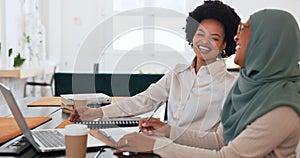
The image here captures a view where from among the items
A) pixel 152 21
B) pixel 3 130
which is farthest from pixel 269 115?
pixel 3 130

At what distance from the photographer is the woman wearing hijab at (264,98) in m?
1.00

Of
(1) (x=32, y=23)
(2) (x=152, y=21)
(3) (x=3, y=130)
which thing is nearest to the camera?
(3) (x=3, y=130)

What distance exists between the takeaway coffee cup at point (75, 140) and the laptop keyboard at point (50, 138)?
0.16 metres

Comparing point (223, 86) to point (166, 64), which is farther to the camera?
point (166, 64)

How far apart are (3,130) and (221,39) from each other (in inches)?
34.7

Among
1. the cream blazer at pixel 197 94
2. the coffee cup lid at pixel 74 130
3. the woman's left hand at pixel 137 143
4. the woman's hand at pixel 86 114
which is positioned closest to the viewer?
the coffee cup lid at pixel 74 130

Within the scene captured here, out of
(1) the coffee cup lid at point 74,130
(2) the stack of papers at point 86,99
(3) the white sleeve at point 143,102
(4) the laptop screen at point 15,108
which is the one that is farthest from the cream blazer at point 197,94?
(1) the coffee cup lid at point 74,130

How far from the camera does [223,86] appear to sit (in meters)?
1.43

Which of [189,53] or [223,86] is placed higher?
[189,53]

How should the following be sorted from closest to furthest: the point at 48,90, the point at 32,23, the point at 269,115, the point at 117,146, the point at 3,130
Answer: the point at 269,115
the point at 117,146
the point at 3,130
the point at 32,23
the point at 48,90

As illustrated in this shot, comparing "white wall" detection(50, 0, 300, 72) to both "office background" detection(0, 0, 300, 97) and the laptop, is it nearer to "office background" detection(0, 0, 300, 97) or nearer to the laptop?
"office background" detection(0, 0, 300, 97)

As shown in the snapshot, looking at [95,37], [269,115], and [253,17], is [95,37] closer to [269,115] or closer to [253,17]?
[253,17]

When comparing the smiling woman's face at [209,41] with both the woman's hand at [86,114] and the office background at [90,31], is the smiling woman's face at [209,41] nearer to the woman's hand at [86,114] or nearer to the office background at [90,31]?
the office background at [90,31]

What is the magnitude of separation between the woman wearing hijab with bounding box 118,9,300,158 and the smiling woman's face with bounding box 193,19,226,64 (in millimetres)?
321
